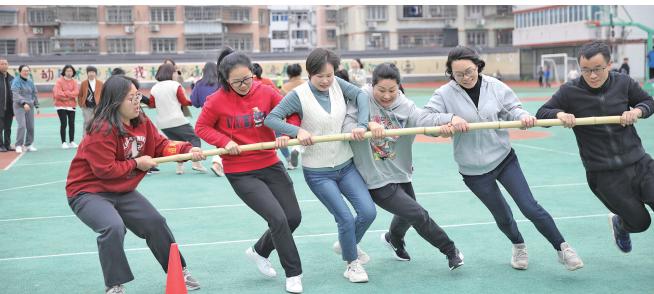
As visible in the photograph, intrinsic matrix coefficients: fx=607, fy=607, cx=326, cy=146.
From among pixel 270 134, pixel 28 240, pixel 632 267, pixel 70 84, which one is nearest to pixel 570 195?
pixel 632 267

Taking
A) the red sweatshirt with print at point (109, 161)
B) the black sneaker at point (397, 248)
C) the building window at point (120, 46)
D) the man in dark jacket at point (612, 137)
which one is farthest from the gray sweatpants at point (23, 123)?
the building window at point (120, 46)

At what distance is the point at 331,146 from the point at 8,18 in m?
54.4

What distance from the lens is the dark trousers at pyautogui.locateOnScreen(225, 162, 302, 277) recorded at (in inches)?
178

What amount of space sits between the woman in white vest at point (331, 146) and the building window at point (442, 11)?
5910 cm

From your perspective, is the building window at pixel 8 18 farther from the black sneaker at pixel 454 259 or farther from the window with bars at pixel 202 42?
the black sneaker at pixel 454 259

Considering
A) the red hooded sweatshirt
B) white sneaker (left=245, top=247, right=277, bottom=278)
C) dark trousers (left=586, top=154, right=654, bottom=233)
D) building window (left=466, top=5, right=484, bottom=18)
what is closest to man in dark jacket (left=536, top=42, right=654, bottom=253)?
dark trousers (left=586, top=154, right=654, bottom=233)

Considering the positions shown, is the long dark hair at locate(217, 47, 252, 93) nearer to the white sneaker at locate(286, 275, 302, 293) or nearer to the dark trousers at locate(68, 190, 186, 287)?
the dark trousers at locate(68, 190, 186, 287)

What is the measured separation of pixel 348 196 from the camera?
15.7ft

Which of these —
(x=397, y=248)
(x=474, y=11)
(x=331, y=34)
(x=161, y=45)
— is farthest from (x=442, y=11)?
(x=397, y=248)

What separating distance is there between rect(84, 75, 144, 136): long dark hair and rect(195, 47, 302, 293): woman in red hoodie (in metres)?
0.61

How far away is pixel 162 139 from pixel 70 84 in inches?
408

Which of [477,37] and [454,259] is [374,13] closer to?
[477,37]

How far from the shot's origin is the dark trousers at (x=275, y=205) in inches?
178

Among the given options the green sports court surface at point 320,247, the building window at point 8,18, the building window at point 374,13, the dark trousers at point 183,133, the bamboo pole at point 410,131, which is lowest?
the green sports court surface at point 320,247
